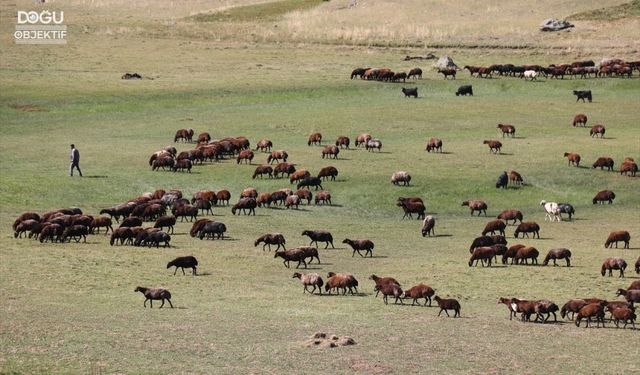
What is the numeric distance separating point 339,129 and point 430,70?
20976 mm

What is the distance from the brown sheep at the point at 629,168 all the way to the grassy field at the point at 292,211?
1.58 ft

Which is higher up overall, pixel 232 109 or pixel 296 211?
pixel 232 109

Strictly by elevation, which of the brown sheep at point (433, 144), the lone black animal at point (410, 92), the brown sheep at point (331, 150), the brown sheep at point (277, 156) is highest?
the lone black animal at point (410, 92)

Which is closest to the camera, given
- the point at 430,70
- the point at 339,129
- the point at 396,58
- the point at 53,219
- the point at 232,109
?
the point at 53,219

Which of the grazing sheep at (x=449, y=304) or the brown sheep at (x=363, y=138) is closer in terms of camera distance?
the grazing sheep at (x=449, y=304)

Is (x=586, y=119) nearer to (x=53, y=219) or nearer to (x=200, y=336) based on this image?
(x=53, y=219)

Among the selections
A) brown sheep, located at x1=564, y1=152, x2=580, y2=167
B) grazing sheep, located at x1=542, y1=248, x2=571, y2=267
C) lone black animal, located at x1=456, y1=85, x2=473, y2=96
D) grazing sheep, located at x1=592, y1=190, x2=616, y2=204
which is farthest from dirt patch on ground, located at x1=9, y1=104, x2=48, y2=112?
grazing sheep, located at x1=542, y1=248, x2=571, y2=267

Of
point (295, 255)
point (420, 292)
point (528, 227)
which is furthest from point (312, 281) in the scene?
point (528, 227)

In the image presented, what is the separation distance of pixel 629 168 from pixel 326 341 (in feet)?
97.3

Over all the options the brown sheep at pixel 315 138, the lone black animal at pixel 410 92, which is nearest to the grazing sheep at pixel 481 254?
the brown sheep at pixel 315 138

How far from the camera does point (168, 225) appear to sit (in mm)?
41406

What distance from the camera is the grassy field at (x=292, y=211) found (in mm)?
25594

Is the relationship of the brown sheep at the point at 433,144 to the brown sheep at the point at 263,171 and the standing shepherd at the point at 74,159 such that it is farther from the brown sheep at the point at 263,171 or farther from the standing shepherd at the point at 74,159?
the standing shepherd at the point at 74,159

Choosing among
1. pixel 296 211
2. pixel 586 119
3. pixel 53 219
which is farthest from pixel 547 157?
pixel 53 219
